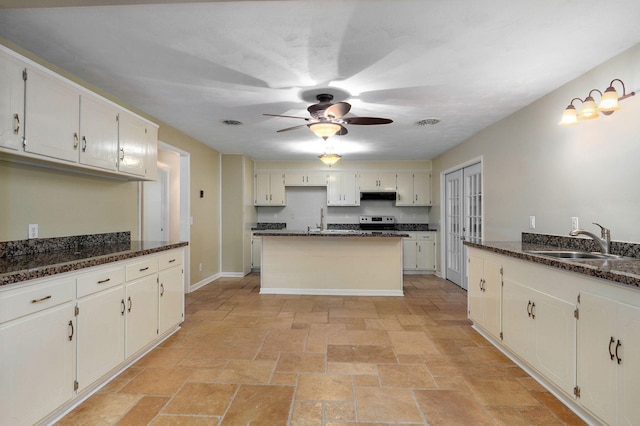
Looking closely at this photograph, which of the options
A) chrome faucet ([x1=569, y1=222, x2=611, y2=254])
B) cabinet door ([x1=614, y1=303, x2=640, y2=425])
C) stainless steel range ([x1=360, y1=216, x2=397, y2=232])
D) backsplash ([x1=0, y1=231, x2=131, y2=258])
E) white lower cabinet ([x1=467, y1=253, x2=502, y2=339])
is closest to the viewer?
cabinet door ([x1=614, y1=303, x2=640, y2=425])

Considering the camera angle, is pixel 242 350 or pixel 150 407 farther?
pixel 242 350

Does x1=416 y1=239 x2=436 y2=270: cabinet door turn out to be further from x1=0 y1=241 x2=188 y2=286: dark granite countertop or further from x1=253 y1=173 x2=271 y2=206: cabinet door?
x1=0 y1=241 x2=188 y2=286: dark granite countertop

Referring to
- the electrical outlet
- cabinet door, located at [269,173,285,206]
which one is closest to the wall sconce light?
the electrical outlet

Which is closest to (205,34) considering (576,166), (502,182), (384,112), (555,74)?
(384,112)

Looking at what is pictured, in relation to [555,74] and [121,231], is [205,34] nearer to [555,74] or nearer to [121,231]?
[121,231]

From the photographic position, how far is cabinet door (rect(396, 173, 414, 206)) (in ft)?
21.8

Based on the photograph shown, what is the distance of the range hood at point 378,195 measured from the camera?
6.61m

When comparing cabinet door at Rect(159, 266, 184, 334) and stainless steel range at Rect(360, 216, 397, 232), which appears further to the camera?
stainless steel range at Rect(360, 216, 397, 232)

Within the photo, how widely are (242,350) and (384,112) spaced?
2.98m

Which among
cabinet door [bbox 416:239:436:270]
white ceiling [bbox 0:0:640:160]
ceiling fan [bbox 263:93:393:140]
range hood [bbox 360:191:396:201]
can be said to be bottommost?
cabinet door [bbox 416:239:436:270]

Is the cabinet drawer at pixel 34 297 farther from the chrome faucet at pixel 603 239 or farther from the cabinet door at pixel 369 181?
the cabinet door at pixel 369 181

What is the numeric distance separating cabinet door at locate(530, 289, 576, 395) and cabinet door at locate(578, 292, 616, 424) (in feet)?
0.24

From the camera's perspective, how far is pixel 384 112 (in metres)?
3.57

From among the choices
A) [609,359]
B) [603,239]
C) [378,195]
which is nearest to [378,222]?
[378,195]
